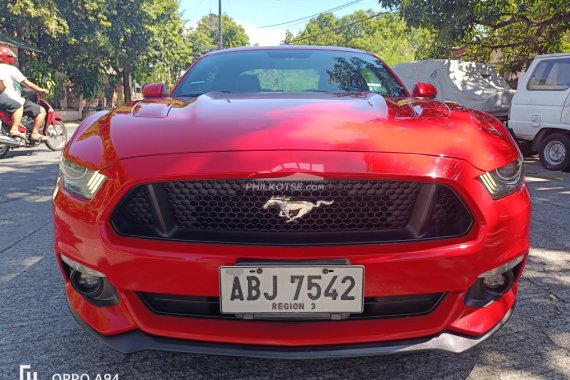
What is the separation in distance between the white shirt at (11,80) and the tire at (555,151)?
27.3 ft

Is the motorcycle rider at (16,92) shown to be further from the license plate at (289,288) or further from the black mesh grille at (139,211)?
the license plate at (289,288)

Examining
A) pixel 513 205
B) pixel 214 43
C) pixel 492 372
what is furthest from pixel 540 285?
pixel 214 43

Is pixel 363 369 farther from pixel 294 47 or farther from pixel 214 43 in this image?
pixel 214 43

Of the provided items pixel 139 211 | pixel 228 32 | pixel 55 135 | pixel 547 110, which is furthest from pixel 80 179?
pixel 228 32

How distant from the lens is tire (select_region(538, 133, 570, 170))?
691 centimetres

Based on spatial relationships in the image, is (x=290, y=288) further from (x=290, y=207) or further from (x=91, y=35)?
(x=91, y=35)

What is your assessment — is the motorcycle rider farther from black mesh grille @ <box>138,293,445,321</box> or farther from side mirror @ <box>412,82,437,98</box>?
black mesh grille @ <box>138,293,445,321</box>

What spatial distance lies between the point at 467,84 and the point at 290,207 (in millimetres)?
9607

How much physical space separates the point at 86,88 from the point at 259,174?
83.3 ft

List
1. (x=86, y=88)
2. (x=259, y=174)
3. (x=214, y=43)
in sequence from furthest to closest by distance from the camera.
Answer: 1. (x=214, y=43)
2. (x=86, y=88)
3. (x=259, y=174)

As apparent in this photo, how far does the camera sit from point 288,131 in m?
1.73

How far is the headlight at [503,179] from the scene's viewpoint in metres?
1.71

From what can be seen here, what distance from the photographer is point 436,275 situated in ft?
5.25

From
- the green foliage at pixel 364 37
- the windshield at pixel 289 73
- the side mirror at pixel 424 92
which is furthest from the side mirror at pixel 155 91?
the green foliage at pixel 364 37
